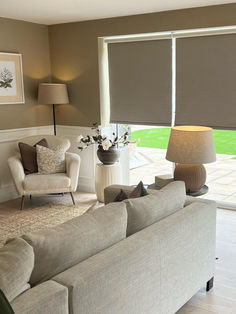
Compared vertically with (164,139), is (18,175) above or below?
below

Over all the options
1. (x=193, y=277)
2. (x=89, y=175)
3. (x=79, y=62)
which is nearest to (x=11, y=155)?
(x=89, y=175)

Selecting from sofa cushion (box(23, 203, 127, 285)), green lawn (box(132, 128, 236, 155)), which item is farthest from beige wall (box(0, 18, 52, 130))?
sofa cushion (box(23, 203, 127, 285))

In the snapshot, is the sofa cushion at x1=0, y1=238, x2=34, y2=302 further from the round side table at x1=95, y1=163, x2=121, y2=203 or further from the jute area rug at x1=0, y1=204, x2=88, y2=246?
the round side table at x1=95, y1=163, x2=121, y2=203

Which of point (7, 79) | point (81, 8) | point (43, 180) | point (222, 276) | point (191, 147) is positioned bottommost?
point (222, 276)

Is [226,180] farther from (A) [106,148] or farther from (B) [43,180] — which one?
(B) [43,180]

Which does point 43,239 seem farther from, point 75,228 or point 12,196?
point 12,196

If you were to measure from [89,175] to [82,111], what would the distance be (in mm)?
970

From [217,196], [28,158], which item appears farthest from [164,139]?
[28,158]

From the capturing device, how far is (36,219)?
475 cm

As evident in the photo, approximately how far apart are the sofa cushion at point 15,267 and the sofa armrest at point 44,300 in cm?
4

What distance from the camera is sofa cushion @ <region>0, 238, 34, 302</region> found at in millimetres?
1621

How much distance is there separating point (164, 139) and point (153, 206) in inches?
118

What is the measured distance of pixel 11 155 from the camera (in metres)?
5.66

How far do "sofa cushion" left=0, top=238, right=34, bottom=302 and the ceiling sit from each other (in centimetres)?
325
